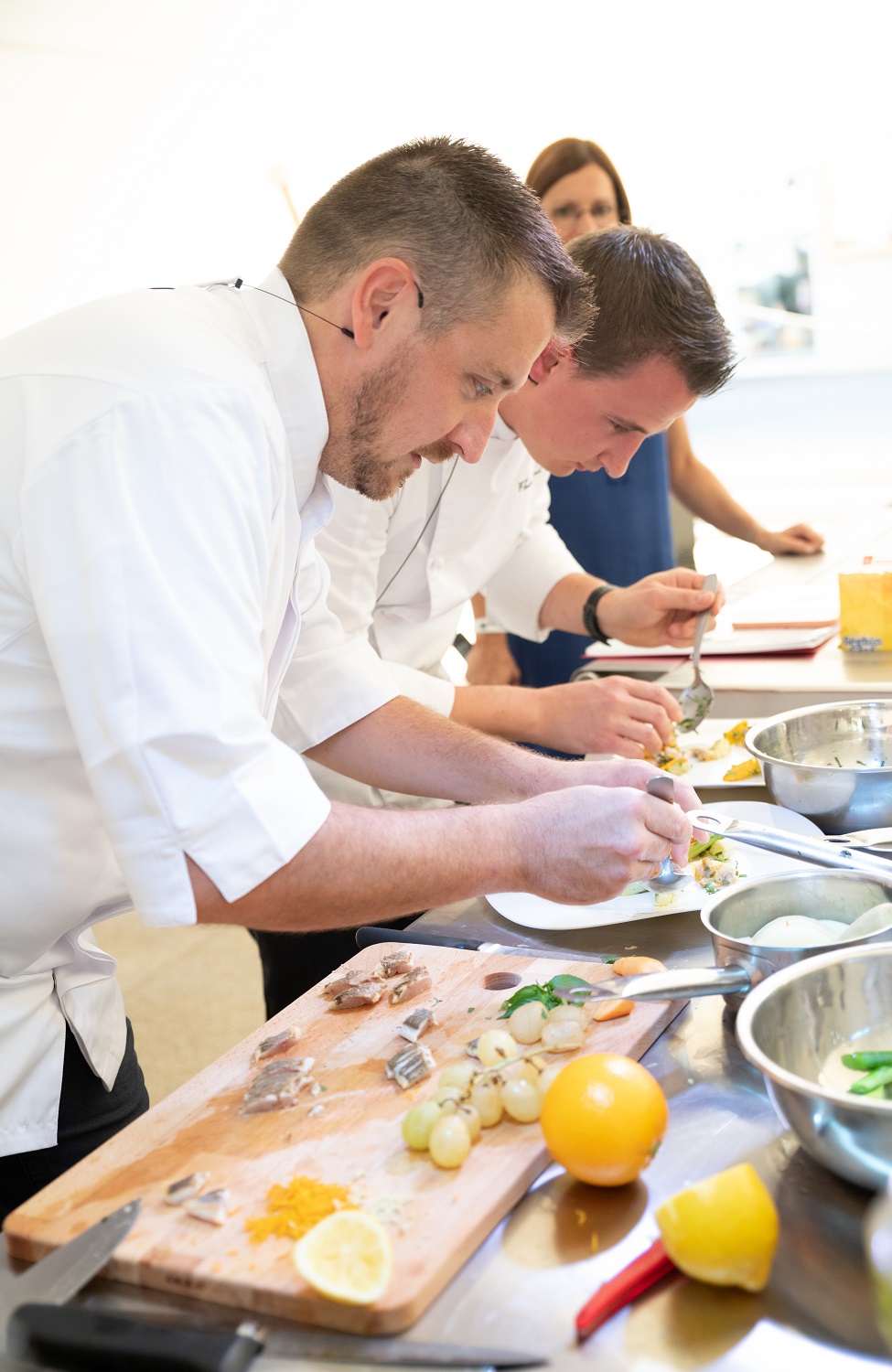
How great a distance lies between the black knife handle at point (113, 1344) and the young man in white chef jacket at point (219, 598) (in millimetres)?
257

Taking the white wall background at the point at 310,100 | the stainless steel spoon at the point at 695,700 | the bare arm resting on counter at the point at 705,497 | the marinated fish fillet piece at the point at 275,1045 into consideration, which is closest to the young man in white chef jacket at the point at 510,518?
the stainless steel spoon at the point at 695,700

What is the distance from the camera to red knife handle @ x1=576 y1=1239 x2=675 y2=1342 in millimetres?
654

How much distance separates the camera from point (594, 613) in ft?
6.93

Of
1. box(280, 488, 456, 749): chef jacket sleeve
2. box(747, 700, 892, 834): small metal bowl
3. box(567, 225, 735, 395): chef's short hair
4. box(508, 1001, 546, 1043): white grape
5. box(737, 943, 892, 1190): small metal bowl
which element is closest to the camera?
box(737, 943, 892, 1190): small metal bowl

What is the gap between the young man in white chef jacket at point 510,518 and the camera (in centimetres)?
165

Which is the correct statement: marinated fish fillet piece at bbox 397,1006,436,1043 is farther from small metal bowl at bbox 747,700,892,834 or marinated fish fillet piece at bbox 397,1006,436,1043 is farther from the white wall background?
the white wall background

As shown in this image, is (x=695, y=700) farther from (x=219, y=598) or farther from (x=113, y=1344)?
(x=113, y=1344)

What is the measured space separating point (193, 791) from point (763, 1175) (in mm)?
451

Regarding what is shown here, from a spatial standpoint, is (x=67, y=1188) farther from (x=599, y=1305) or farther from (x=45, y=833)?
(x=599, y=1305)

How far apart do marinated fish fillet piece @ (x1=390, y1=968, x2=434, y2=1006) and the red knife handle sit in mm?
383

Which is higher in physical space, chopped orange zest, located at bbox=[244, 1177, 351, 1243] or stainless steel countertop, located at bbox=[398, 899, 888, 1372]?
chopped orange zest, located at bbox=[244, 1177, 351, 1243]

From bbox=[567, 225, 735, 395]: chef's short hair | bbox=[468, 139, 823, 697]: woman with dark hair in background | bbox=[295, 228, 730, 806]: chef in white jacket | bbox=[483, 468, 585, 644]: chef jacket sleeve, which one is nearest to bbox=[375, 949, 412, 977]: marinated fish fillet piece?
bbox=[295, 228, 730, 806]: chef in white jacket

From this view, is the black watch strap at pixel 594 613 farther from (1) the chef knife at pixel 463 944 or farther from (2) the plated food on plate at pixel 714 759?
(1) the chef knife at pixel 463 944

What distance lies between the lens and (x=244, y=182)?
4688 millimetres
